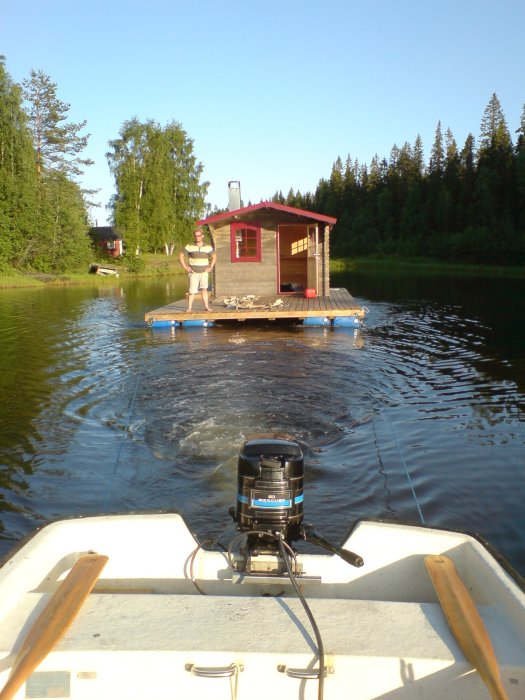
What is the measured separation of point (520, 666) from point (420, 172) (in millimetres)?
86702

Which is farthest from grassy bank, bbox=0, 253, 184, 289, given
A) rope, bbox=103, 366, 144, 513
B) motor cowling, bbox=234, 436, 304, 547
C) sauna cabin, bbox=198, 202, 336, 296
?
motor cowling, bbox=234, 436, 304, 547

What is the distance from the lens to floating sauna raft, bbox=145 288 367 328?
14484mm

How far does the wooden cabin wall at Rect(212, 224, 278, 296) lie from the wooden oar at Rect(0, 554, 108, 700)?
15.3 m

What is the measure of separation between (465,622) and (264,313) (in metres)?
12.2

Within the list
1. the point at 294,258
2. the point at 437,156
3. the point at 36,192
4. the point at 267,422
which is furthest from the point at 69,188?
the point at 437,156

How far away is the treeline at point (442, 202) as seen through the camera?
59750mm

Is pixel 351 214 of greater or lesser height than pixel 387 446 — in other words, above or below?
above

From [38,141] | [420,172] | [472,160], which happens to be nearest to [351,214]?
[420,172]

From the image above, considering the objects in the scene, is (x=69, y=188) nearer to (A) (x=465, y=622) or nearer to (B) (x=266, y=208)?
(B) (x=266, y=208)

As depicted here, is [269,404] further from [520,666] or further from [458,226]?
[458,226]

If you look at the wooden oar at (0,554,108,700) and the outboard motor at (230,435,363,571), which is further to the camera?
the outboard motor at (230,435,363,571)

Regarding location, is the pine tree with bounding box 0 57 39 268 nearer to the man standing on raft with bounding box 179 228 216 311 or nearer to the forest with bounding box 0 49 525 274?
the forest with bounding box 0 49 525 274

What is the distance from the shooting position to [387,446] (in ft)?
21.7

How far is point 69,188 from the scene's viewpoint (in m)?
42.7
